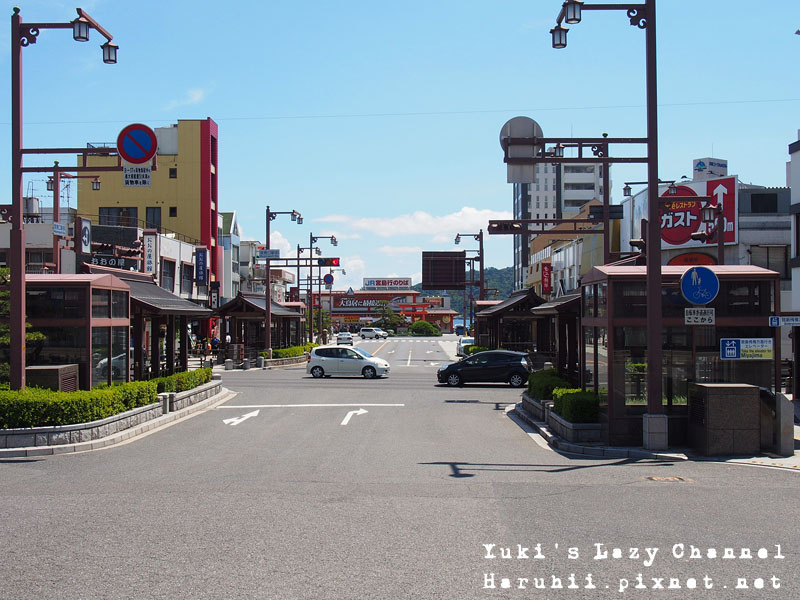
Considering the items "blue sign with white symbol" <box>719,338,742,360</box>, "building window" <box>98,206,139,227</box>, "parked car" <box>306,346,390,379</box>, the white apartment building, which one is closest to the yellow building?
"building window" <box>98,206,139,227</box>

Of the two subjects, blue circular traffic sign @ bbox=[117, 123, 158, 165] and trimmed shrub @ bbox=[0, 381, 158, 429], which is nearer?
trimmed shrub @ bbox=[0, 381, 158, 429]

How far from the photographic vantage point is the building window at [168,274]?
50.4 meters

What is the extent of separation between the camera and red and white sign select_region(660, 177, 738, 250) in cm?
3484

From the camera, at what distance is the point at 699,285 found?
1356cm

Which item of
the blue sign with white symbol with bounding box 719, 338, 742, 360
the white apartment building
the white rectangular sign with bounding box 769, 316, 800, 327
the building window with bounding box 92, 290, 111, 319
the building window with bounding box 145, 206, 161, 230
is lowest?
the blue sign with white symbol with bounding box 719, 338, 742, 360

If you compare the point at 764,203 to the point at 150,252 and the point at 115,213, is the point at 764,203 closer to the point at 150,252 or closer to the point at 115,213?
Answer: the point at 150,252

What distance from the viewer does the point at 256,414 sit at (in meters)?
20.6

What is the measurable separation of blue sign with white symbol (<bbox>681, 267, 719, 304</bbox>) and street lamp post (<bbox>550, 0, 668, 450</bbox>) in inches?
20.8

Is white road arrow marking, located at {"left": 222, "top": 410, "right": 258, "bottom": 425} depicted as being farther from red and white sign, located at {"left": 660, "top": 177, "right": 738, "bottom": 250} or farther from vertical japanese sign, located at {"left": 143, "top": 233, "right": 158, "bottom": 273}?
vertical japanese sign, located at {"left": 143, "top": 233, "right": 158, "bottom": 273}

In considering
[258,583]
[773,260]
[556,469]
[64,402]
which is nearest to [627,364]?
[556,469]

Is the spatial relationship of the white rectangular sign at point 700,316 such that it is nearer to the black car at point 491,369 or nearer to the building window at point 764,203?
the black car at point 491,369

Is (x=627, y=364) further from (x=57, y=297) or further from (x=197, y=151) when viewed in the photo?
(x=197, y=151)

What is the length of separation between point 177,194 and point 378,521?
58.3m

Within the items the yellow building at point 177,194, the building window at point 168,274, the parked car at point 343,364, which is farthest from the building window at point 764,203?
the yellow building at point 177,194
